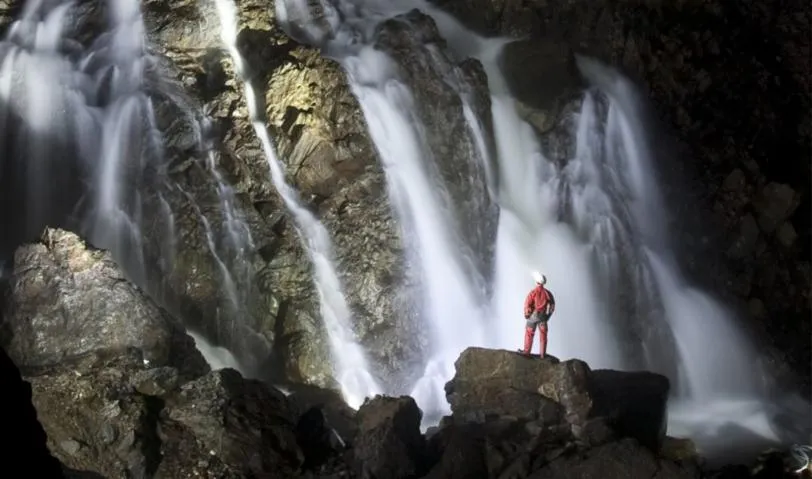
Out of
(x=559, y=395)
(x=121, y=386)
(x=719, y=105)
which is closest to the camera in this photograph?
(x=121, y=386)

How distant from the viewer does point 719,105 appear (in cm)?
2273

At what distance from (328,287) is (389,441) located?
18.5ft

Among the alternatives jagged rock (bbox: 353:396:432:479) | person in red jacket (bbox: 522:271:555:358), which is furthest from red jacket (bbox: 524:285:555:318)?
jagged rock (bbox: 353:396:432:479)

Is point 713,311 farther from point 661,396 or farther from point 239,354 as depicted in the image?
point 239,354

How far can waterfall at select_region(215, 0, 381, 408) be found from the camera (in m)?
15.2

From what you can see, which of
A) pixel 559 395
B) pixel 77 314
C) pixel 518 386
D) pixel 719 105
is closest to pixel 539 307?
pixel 518 386

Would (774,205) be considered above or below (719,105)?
below

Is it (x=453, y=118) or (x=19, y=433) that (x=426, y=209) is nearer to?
(x=453, y=118)

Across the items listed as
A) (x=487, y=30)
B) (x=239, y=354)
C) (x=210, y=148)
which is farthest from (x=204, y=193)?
(x=487, y=30)

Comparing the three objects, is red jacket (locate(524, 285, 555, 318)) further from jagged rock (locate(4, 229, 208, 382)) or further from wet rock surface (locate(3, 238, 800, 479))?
jagged rock (locate(4, 229, 208, 382))

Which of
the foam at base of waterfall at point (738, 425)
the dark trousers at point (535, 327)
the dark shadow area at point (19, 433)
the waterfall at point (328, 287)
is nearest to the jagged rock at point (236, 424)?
the waterfall at point (328, 287)

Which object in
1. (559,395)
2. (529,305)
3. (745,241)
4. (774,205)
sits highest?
(529,305)

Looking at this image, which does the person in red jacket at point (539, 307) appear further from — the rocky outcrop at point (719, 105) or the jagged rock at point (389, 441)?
the rocky outcrop at point (719, 105)

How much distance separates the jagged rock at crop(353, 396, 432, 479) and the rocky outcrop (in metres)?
Result: 11.3
